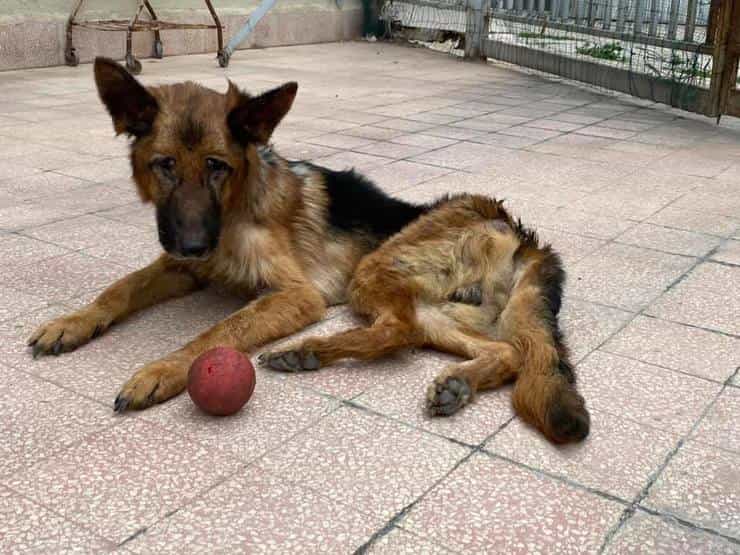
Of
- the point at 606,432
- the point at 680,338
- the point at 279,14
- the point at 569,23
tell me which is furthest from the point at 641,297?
the point at 279,14

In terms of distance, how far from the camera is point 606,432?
3170 millimetres

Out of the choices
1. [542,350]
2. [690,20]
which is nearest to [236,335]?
[542,350]

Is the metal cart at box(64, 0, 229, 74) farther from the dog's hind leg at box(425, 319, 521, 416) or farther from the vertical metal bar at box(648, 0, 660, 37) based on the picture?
the dog's hind leg at box(425, 319, 521, 416)

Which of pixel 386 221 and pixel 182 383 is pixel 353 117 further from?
pixel 182 383

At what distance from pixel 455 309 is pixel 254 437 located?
1.27 m

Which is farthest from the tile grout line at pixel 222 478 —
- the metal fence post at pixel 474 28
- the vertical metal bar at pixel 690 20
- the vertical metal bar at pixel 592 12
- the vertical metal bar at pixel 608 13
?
the metal fence post at pixel 474 28

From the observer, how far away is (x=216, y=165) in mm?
3701

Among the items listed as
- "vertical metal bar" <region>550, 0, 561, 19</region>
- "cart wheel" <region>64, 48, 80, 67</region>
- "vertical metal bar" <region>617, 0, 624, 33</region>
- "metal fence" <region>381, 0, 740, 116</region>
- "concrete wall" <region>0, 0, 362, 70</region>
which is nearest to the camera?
"metal fence" <region>381, 0, 740, 116</region>

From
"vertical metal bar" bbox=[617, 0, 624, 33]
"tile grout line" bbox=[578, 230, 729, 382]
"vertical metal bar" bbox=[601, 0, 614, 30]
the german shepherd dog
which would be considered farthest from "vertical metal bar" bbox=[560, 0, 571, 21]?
the german shepherd dog

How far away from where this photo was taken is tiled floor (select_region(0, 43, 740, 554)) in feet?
8.41

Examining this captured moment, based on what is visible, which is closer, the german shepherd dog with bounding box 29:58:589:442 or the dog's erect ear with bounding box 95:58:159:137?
the german shepherd dog with bounding box 29:58:589:442

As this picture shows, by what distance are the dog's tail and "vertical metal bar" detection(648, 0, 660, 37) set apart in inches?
304

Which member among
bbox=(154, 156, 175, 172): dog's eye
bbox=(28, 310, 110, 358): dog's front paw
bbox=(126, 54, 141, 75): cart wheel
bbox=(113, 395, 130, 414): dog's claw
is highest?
bbox=(154, 156, 175, 172): dog's eye

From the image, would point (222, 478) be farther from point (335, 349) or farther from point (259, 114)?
point (259, 114)
